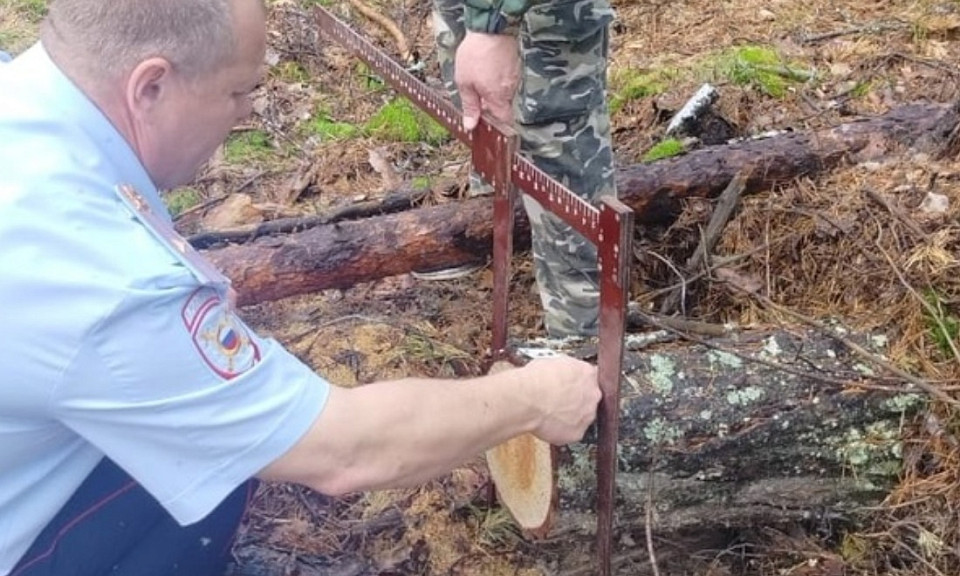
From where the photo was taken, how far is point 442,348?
3.51m

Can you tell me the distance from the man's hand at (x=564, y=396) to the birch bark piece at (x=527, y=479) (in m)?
0.22

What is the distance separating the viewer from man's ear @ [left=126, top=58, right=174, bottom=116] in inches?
74.1

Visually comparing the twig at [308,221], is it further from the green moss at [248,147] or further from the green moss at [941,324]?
the green moss at [941,324]

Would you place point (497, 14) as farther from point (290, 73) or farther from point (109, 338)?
point (290, 73)

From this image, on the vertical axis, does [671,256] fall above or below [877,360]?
below

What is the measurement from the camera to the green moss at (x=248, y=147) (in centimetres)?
509

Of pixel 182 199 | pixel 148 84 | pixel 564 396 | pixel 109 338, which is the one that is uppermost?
pixel 148 84

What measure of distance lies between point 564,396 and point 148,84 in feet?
3.27

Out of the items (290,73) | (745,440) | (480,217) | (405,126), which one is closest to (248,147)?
(405,126)

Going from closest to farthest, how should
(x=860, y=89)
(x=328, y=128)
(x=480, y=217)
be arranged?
(x=480, y=217) → (x=860, y=89) → (x=328, y=128)

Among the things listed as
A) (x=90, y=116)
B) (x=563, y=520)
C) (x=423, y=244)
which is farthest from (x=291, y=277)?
(x=90, y=116)

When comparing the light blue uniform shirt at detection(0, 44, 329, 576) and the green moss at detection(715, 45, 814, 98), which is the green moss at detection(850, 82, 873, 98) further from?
the light blue uniform shirt at detection(0, 44, 329, 576)

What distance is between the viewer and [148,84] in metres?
1.91

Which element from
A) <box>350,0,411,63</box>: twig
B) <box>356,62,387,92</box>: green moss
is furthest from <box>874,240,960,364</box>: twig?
<box>350,0,411,63</box>: twig
